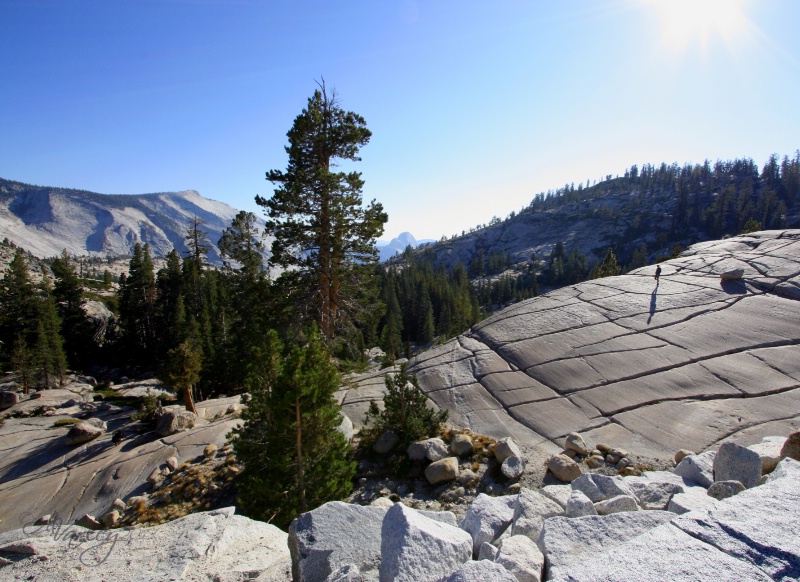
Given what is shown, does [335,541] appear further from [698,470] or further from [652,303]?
[652,303]

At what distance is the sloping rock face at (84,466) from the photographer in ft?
39.3

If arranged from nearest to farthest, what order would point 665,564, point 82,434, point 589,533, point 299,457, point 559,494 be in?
point 665,564
point 589,533
point 559,494
point 299,457
point 82,434

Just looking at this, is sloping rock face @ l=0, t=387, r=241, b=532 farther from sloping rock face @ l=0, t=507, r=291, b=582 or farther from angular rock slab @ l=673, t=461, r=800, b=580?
angular rock slab @ l=673, t=461, r=800, b=580

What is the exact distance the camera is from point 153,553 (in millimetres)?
4426

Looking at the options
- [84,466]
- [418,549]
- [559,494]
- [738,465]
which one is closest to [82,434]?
[84,466]

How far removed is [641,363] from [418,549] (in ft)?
41.8

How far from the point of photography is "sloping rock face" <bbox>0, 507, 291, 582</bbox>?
4.02 meters

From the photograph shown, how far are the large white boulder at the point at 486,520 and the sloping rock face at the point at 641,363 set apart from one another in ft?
20.2

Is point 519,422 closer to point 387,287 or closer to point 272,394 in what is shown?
point 272,394

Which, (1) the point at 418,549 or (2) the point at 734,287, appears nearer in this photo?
(1) the point at 418,549

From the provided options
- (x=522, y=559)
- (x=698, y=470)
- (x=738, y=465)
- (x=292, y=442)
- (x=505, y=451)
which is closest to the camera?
(x=522, y=559)

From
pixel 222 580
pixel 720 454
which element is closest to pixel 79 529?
pixel 222 580

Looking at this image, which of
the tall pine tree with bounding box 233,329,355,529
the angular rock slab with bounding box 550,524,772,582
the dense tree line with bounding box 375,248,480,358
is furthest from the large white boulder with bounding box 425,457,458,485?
the dense tree line with bounding box 375,248,480,358

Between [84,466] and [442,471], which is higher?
[442,471]
